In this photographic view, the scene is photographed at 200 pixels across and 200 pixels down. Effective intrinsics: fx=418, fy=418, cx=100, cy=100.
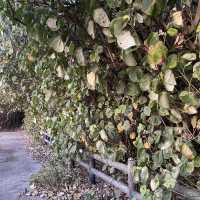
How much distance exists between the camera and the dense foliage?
2.69m

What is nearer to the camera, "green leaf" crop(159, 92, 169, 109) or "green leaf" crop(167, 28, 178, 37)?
"green leaf" crop(167, 28, 178, 37)

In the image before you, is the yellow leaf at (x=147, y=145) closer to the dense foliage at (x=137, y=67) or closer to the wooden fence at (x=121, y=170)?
the dense foliage at (x=137, y=67)

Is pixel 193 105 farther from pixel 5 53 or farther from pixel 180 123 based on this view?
pixel 5 53

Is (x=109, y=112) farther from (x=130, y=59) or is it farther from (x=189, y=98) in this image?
(x=189, y=98)

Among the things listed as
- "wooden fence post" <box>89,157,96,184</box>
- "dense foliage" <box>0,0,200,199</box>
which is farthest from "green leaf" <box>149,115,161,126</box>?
"wooden fence post" <box>89,157,96,184</box>

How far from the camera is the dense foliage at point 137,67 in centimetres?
269

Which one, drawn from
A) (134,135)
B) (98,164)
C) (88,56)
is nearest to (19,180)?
(98,164)

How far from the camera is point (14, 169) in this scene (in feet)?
27.0

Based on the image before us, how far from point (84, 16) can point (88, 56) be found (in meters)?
0.34

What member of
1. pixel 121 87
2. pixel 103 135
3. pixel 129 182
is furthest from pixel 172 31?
pixel 129 182

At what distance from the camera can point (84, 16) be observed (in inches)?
133

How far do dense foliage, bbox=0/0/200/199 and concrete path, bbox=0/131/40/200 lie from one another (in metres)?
2.11

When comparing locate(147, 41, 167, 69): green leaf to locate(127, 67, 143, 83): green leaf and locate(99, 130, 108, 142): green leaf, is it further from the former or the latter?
locate(99, 130, 108, 142): green leaf

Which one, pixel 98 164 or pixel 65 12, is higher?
pixel 65 12
